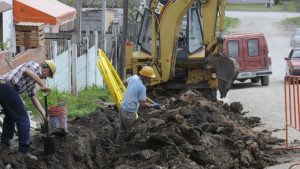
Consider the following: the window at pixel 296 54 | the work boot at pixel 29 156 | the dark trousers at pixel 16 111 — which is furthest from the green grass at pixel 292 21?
the work boot at pixel 29 156

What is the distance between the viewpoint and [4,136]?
1158cm

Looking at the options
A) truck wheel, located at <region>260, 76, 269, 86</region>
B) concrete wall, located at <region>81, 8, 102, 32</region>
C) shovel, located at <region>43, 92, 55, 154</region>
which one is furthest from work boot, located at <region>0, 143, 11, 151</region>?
concrete wall, located at <region>81, 8, 102, 32</region>

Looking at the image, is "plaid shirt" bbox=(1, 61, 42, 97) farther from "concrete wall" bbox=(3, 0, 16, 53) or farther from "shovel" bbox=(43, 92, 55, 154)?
"concrete wall" bbox=(3, 0, 16, 53)

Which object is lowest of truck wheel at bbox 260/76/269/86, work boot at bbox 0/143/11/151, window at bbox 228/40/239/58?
truck wheel at bbox 260/76/269/86

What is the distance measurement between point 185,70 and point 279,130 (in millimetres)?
4235

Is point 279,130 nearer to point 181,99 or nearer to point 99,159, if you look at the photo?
point 181,99

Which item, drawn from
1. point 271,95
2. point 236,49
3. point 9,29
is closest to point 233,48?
point 236,49

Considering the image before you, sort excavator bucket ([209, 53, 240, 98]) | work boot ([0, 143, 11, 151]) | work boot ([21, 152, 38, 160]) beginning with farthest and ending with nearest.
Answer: excavator bucket ([209, 53, 240, 98])
work boot ([0, 143, 11, 151])
work boot ([21, 152, 38, 160])

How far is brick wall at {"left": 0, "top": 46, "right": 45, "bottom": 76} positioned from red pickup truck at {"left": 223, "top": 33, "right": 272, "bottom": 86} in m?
11.1

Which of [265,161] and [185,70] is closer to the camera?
[265,161]

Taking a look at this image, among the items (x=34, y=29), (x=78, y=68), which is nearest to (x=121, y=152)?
(x=34, y=29)

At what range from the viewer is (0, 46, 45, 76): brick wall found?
16922 mm

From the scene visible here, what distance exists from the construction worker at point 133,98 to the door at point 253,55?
17.9 metres

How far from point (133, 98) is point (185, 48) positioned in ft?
24.8
